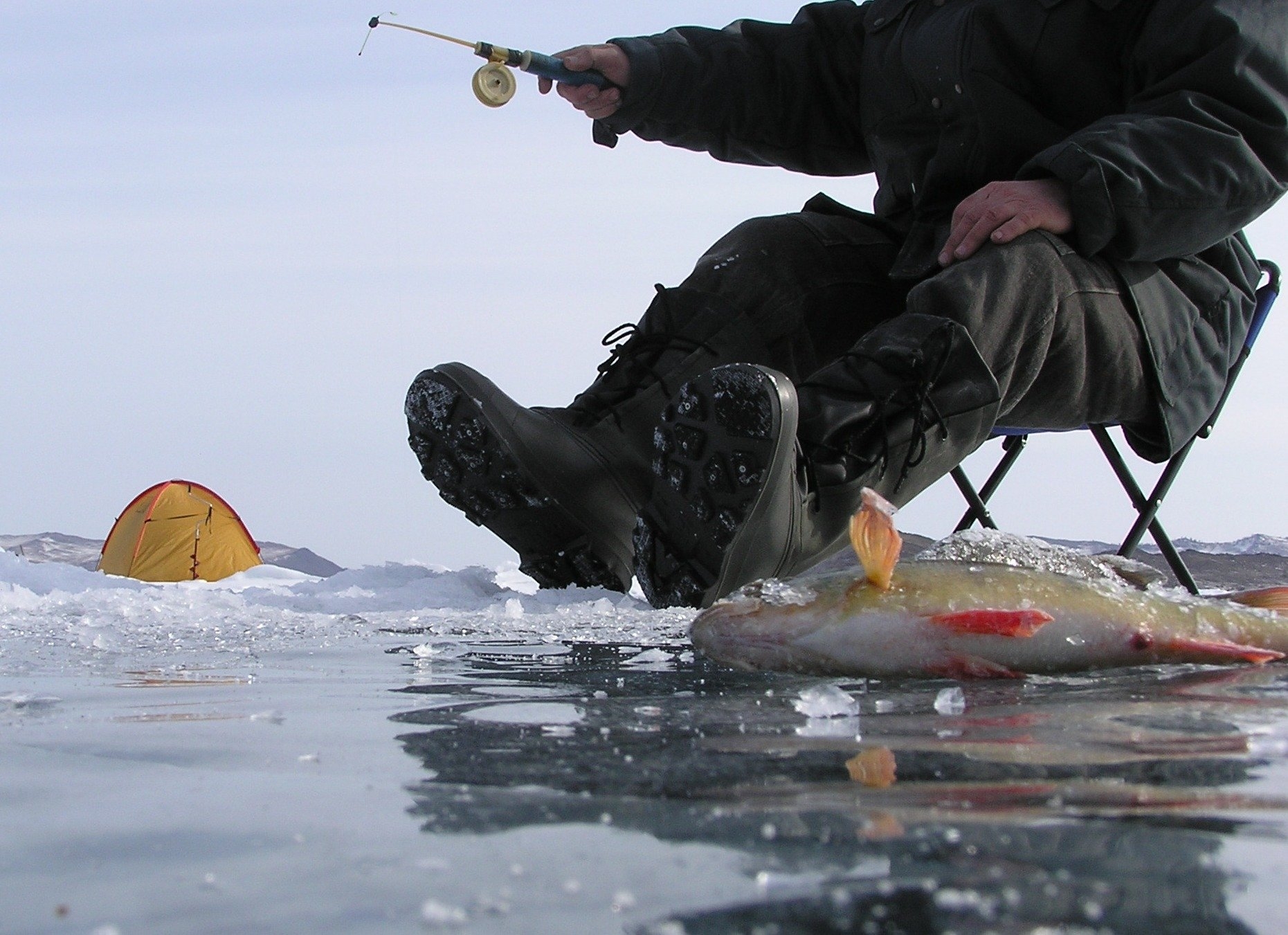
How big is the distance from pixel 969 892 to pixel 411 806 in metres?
0.34

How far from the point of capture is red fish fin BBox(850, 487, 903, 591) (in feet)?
4.79

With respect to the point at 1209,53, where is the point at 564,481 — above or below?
below

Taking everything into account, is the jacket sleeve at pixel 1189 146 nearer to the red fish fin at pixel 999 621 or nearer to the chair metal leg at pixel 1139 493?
the chair metal leg at pixel 1139 493

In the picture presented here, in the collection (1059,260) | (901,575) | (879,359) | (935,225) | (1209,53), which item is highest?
(1209,53)

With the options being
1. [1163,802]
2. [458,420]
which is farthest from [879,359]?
[1163,802]

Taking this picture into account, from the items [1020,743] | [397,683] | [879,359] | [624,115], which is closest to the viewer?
[1020,743]

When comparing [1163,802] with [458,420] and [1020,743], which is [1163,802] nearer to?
[1020,743]

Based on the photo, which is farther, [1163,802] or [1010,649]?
[1010,649]

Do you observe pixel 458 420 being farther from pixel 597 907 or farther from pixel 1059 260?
pixel 597 907

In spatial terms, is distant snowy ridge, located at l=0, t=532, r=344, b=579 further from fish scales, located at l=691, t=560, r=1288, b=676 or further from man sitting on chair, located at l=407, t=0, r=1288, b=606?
fish scales, located at l=691, t=560, r=1288, b=676

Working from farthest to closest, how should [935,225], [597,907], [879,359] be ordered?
[935,225]
[879,359]
[597,907]

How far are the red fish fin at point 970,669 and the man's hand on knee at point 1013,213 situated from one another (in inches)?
54.8

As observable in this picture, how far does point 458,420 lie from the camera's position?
2902mm

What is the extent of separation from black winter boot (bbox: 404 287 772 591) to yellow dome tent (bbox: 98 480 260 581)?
18.7ft
